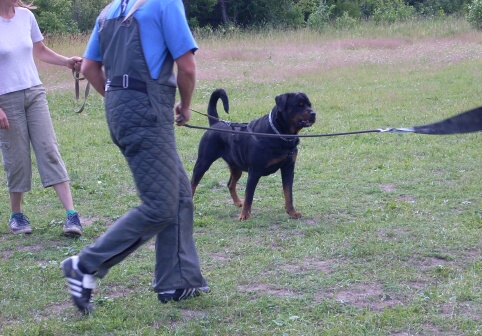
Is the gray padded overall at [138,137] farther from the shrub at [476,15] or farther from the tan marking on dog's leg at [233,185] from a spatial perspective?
Result: the shrub at [476,15]

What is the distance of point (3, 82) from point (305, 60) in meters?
14.7

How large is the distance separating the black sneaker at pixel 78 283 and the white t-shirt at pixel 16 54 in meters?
2.15

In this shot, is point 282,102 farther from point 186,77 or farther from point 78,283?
point 78,283

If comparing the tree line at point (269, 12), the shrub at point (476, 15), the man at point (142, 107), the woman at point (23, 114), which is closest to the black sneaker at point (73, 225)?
the woman at point (23, 114)

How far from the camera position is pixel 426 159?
7.66 meters

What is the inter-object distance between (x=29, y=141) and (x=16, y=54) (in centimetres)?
72

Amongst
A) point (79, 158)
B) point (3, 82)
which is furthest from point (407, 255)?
point (79, 158)

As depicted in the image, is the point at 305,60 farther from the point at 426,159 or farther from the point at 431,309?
the point at 431,309

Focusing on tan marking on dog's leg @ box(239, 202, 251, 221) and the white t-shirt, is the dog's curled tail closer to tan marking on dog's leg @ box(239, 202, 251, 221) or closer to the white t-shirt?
tan marking on dog's leg @ box(239, 202, 251, 221)

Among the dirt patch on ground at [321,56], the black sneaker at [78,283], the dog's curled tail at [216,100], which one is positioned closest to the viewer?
the black sneaker at [78,283]

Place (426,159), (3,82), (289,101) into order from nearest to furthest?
(3,82), (289,101), (426,159)

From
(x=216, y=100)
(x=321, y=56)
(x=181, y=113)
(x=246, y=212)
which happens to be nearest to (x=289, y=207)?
(x=246, y=212)

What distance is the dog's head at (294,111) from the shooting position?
18.4ft

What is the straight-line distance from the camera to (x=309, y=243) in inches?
193
